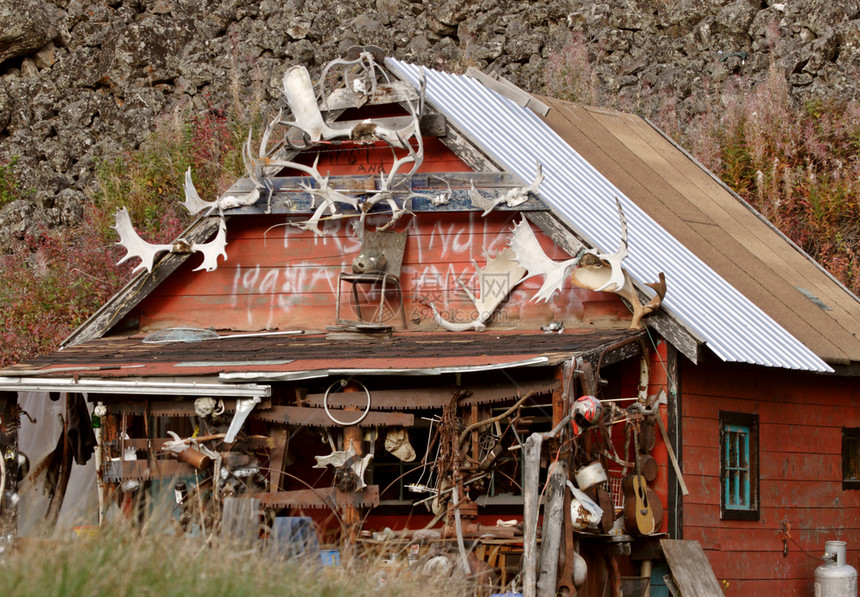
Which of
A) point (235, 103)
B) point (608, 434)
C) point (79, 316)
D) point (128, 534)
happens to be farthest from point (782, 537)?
point (235, 103)

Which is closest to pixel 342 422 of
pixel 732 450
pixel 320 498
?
pixel 320 498

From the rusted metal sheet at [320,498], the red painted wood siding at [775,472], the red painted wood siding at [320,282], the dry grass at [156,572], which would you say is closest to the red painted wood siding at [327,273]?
the red painted wood siding at [320,282]

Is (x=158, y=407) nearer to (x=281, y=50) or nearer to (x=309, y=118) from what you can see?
(x=309, y=118)

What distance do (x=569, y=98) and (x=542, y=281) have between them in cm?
1029

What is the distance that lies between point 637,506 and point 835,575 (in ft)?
9.72

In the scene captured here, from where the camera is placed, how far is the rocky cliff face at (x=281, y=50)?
987 inches

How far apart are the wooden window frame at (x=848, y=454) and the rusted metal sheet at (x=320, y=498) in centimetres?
615

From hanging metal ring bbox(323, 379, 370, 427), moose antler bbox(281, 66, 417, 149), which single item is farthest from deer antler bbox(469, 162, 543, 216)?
hanging metal ring bbox(323, 379, 370, 427)

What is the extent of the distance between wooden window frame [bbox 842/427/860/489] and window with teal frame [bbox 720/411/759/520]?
1889mm

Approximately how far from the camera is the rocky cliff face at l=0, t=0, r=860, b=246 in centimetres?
2506

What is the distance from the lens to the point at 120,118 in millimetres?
27453

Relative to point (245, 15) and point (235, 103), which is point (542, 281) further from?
point (245, 15)

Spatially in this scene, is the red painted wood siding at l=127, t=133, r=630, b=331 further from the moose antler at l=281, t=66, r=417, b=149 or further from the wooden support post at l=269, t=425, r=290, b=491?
the wooden support post at l=269, t=425, r=290, b=491

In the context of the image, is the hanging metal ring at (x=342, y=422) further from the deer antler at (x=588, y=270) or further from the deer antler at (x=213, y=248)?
the deer antler at (x=213, y=248)
